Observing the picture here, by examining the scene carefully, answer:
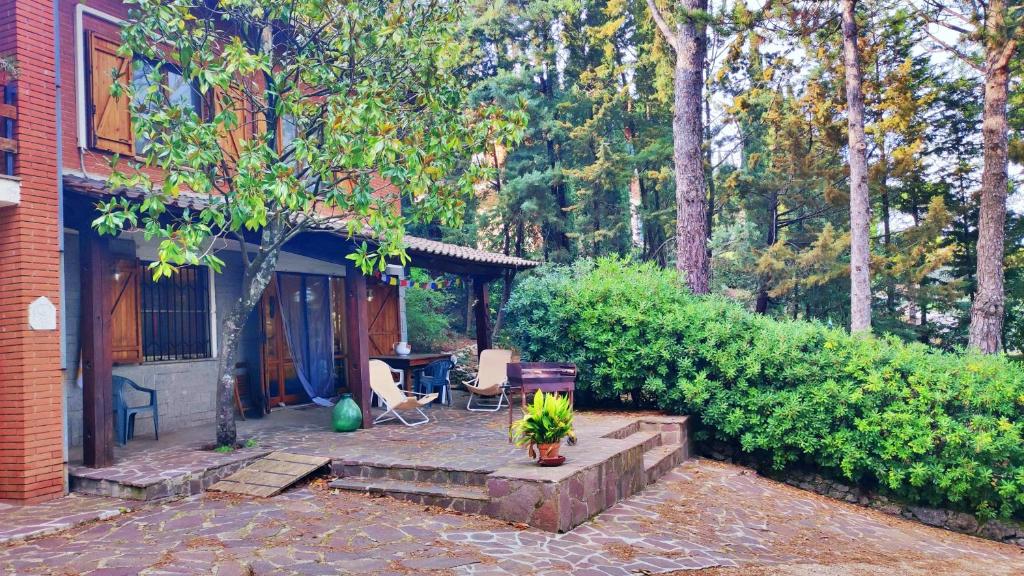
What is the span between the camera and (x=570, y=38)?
18.6 m

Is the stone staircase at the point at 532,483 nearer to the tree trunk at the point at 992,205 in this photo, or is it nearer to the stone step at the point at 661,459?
the stone step at the point at 661,459

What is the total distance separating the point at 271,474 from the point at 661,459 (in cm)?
407

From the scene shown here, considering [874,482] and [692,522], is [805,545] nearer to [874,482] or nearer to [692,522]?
[692,522]

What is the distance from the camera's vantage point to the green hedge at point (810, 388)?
7.59 meters

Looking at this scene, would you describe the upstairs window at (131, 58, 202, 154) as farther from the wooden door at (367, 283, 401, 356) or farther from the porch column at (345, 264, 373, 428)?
the wooden door at (367, 283, 401, 356)

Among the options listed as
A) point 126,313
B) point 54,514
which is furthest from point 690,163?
point 54,514

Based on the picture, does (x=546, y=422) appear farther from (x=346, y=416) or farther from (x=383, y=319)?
(x=383, y=319)

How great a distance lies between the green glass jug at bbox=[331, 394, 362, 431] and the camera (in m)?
8.34

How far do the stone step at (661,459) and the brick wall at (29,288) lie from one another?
557 cm

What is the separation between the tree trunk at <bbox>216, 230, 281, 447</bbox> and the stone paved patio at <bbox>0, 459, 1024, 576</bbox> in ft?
3.96

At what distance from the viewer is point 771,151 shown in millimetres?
16812

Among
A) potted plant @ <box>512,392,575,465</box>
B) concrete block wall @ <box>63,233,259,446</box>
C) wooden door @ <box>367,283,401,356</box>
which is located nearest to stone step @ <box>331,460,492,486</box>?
potted plant @ <box>512,392,575,465</box>

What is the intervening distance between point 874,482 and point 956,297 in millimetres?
7924

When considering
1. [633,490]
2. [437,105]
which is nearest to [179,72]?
[437,105]
